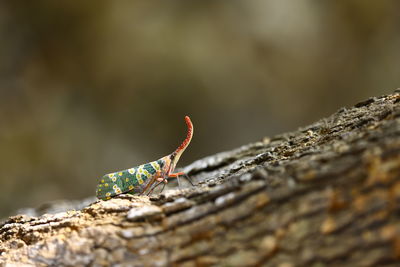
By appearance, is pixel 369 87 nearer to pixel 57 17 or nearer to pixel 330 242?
pixel 57 17

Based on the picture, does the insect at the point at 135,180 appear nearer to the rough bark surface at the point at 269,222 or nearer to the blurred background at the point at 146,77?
the rough bark surface at the point at 269,222

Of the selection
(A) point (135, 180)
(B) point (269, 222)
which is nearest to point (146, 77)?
(A) point (135, 180)

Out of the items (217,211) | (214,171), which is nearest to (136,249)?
(217,211)

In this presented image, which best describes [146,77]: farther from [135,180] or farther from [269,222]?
[269,222]

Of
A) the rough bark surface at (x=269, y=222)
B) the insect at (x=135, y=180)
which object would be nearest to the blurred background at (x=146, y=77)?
the insect at (x=135, y=180)

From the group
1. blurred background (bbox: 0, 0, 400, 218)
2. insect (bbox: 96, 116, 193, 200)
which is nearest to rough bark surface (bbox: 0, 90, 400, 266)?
insect (bbox: 96, 116, 193, 200)

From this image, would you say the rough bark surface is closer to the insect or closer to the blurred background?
the insect
